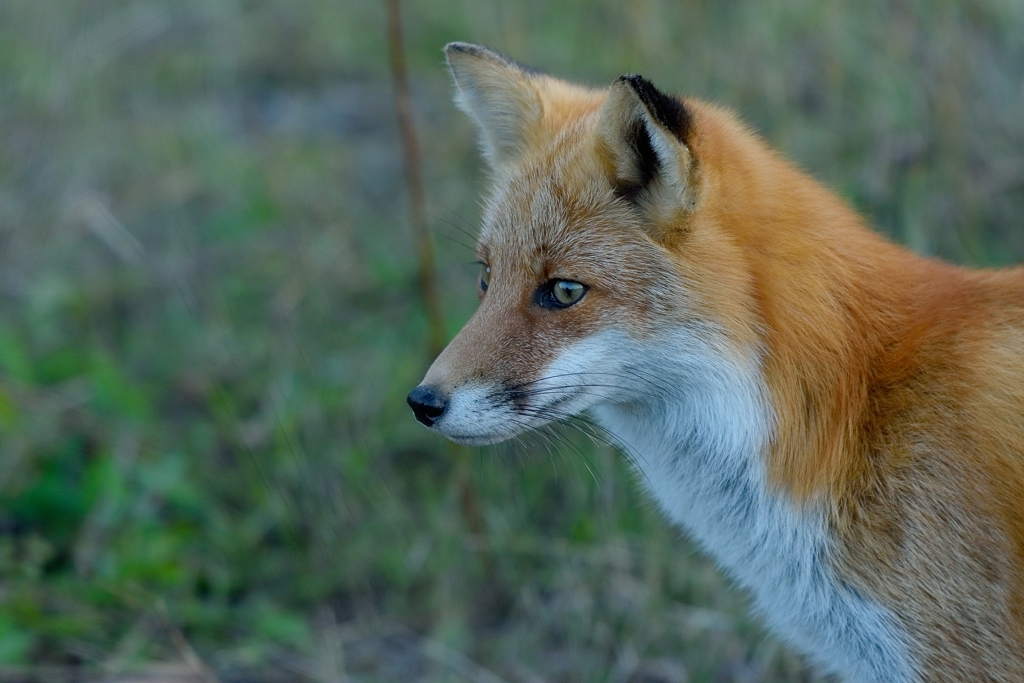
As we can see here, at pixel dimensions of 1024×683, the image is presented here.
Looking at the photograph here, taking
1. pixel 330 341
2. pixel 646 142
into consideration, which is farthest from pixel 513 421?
pixel 330 341

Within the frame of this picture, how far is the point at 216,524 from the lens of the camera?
171 inches

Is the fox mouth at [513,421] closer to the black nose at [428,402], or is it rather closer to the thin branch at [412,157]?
the black nose at [428,402]

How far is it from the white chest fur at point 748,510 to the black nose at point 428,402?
511 mm

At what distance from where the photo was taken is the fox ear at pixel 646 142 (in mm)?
2332

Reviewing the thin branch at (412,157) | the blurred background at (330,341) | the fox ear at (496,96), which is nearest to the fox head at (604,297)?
the fox ear at (496,96)

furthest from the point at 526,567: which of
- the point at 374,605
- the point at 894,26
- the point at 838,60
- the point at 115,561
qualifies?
the point at 894,26

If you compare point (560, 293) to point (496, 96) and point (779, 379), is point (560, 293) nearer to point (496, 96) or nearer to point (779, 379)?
point (779, 379)

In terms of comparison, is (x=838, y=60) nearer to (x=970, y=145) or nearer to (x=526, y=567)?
(x=970, y=145)

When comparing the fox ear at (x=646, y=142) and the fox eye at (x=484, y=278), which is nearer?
the fox ear at (x=646, y=142)

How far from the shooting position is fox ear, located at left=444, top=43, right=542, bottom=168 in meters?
3.01

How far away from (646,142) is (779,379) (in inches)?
29.2

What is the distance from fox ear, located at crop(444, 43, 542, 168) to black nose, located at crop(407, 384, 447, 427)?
1.04 meters

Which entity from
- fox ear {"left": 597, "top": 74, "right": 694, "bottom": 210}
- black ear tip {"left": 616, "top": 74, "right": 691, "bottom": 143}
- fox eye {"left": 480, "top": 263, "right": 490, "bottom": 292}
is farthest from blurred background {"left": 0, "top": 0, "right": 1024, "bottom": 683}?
black ear tip {"left": 616, "top": 74, "right": 691, "bottom": 143}

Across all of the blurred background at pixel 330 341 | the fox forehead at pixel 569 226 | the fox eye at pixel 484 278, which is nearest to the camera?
the fox forehead at pixel 569 226
